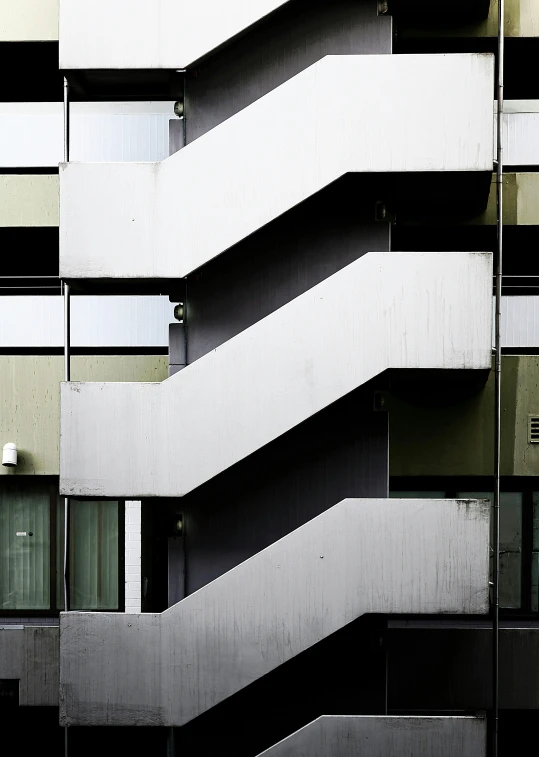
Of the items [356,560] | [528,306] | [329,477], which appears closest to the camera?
[356,560]

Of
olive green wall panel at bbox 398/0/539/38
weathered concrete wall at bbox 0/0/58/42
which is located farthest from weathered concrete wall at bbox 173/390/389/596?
weathered concrete wall at bbox 0/0/58/42

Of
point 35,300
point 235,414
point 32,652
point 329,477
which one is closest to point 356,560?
point 329,477

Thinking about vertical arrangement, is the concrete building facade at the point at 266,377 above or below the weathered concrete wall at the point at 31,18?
below

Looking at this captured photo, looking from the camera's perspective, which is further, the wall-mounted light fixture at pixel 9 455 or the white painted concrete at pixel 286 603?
the wall-mounted light fixture at pixel 9 455

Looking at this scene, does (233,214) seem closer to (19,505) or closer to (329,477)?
(329,477)

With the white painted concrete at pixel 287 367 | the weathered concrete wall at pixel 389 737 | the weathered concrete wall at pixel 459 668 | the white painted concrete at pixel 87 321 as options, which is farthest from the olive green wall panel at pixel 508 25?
the weathered concrete wall at pixel 389 737

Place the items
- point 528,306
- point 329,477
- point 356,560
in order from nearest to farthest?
point 356,560 < point 329,477 < point 528,306

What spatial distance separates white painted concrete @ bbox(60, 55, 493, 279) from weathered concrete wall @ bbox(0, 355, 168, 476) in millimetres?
2372

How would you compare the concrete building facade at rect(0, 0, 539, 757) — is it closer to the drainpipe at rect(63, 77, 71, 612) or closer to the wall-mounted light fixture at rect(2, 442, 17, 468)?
the drainpipe at rect(63, 77, 71, 612)

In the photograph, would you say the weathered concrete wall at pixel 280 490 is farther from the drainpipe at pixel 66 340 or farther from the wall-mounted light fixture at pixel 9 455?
the wall-mounted light fixture at pixel 9 455

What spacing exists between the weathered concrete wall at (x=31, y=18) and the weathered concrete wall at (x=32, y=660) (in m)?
8.51

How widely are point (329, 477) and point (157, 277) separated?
10.6 ft

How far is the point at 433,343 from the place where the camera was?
7305 millimetres

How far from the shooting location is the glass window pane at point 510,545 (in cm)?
953
